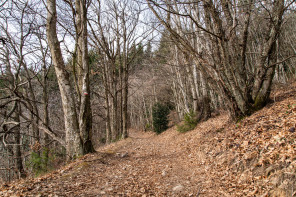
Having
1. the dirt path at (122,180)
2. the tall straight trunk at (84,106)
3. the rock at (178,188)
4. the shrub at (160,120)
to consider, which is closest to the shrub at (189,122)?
the dirt path at (122,180)

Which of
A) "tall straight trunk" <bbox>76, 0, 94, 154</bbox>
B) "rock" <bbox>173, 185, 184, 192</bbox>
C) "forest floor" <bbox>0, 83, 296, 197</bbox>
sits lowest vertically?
"rock" <bbox>173, 185, 184, 192</bbox>

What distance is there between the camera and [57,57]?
18.1ft

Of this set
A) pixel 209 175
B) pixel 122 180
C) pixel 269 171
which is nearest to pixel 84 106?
pixel 122 180

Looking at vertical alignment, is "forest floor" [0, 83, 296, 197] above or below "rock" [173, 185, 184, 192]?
above

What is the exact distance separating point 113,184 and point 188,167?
7.33ft

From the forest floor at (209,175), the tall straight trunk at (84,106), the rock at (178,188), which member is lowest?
the rock at (178,188)

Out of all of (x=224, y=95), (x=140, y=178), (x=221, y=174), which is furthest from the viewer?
(x=224, y=95)

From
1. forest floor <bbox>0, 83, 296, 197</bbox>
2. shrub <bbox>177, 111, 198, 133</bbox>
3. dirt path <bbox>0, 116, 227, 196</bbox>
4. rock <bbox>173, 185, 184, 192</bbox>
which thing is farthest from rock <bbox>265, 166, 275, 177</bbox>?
shrub <bbox>177, 111, 198, 133</bbox>

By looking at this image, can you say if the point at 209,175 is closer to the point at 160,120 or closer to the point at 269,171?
the point at 269,171

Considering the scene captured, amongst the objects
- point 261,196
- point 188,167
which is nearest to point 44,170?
point 188,167

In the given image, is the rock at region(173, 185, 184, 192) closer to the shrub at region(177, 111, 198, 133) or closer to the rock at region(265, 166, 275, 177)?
the rock at region(265, 166, 275, 177)

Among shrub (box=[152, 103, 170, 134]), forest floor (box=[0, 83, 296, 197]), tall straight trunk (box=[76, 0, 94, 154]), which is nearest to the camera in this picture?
forest floor (box=[0, 83, 296, 197])

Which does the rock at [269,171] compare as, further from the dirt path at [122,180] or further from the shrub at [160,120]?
the shrub at [160,120]

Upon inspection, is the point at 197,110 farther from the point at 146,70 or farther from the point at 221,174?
the point at 146,70
